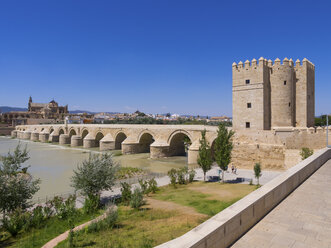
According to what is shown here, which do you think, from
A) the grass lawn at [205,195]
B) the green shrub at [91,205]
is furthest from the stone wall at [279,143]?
the green shrub at [91,205]

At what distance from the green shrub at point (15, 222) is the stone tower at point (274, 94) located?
54.5 feet

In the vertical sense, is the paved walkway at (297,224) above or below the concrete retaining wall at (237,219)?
below

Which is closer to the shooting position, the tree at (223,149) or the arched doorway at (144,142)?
the tree at (223,149)

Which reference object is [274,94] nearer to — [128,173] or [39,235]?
[128,173]

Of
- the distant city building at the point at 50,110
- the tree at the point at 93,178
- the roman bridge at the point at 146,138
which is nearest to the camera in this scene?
the tree at the point at 93,178

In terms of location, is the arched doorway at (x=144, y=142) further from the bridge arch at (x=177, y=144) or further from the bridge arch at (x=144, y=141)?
the bridge arch at (x=177, y=144)

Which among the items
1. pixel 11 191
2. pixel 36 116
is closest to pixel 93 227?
pixel 11 191

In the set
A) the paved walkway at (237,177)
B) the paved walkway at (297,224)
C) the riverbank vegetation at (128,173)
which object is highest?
the paved walkway at (297,224)

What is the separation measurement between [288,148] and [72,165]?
1992 cm

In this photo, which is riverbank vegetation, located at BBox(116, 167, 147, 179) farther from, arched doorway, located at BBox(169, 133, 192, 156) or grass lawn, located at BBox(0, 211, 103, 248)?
grass lawn, located at BBox(0, 211, 103, 248)

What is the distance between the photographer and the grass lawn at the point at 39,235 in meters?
7.26

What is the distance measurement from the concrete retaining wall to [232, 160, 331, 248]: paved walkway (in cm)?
13

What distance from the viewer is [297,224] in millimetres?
4281

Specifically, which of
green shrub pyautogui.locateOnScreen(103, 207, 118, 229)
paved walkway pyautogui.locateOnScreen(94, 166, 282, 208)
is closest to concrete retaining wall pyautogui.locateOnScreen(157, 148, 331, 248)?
green shrub pyautogui.locateOnScreen(103, 207, 118, 229)
